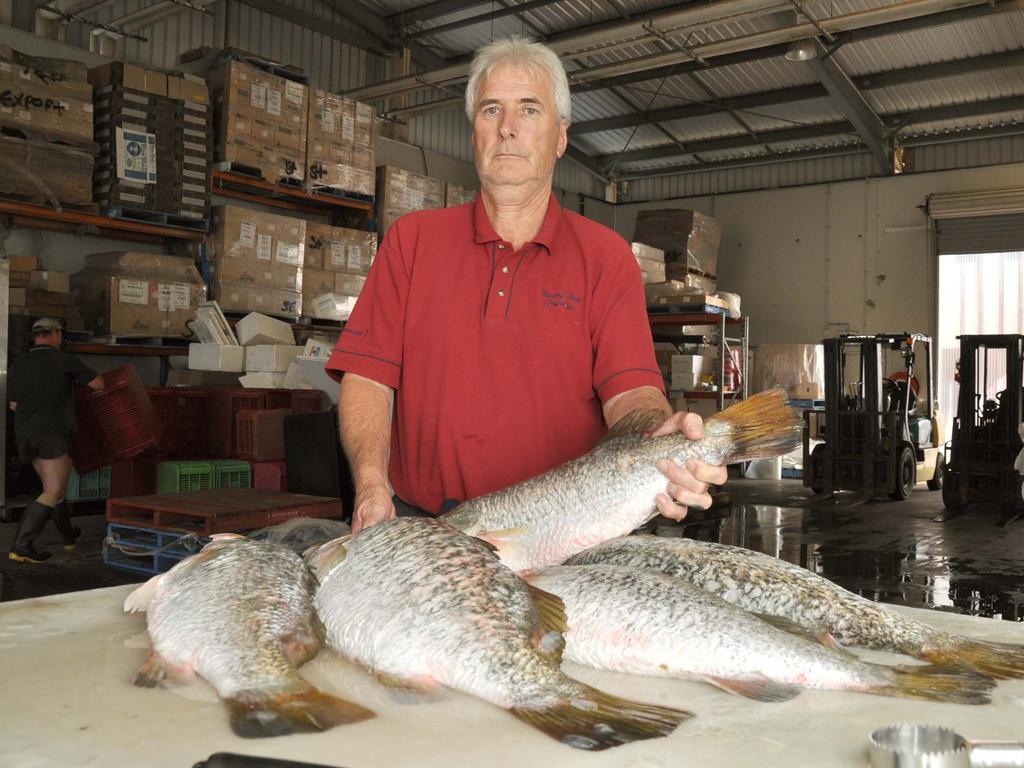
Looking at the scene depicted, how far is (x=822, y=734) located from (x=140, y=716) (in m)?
0.95

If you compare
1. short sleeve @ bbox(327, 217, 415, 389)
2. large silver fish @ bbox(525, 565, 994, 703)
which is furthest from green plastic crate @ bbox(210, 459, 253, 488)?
large silver fish @ bbox(525, 565, 994, 703)

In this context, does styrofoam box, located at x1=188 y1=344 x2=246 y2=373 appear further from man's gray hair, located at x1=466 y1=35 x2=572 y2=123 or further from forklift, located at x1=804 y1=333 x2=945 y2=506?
man's gray hair, located at x1=466 y1=35 x2=572 y2=123

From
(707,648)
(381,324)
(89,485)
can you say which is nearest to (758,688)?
(707,648)

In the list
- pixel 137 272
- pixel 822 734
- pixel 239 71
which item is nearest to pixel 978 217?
pixel 239 71

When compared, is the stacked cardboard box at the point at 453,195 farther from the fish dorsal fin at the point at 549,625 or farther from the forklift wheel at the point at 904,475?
the fish dorsal fin at the point at 549,625

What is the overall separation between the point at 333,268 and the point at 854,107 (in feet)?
26.1

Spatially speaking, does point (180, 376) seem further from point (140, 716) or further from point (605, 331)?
point (140, 716)

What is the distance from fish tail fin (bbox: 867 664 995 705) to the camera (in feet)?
4.47

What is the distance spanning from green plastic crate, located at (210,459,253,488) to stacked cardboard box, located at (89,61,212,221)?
288cm

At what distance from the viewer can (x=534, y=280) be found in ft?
7.45

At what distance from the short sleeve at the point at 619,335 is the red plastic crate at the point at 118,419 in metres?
5.49

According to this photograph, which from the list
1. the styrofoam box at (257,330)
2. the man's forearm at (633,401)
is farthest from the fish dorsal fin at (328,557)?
the styrofoam box at (257,330)

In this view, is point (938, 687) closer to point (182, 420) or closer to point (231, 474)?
point (231, 474)

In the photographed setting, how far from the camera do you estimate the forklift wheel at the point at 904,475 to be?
10.5 m
